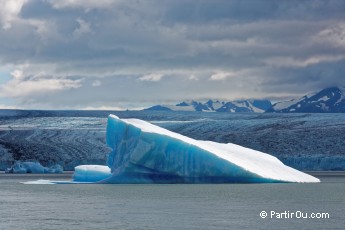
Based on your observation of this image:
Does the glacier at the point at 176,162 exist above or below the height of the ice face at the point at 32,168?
above

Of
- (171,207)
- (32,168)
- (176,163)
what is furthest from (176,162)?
(32,168)

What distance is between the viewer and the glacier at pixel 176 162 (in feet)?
81.9

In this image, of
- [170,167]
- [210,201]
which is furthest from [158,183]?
[210,201]

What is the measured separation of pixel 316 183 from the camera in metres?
27.2

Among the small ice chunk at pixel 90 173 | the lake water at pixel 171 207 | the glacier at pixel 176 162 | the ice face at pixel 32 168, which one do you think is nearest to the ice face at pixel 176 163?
the glacier at pixel 176 162

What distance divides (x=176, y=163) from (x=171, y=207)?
27.7 ft

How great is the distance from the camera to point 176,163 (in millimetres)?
25391

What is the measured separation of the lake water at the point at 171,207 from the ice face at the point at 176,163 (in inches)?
26.8

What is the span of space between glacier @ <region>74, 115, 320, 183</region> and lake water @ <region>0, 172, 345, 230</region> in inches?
26.4

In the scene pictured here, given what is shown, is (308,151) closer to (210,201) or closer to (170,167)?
(170,167)

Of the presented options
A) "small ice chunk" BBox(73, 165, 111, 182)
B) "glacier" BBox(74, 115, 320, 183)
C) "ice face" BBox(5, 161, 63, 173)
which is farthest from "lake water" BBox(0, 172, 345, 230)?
"ice face" BBox(5, 161, 63, 173)

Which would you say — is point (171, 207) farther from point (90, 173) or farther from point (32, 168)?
point (32, 168)

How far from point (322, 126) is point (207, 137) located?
7.11 metres

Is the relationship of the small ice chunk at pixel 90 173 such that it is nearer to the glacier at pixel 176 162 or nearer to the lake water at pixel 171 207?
the glacier at pixel 176 162
